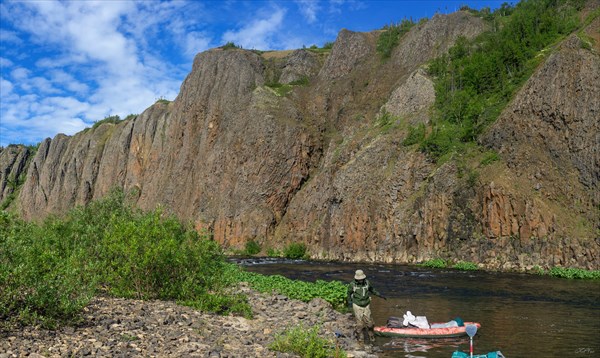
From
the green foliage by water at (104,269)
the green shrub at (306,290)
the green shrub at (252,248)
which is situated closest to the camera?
the green foliage by water at (104,269)

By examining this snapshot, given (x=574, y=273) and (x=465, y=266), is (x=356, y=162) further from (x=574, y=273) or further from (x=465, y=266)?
(x=574, y=273)

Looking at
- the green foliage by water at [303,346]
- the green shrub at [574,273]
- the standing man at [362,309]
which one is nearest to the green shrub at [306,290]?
the standing man at [362,309]

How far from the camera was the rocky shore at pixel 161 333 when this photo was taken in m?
10.9

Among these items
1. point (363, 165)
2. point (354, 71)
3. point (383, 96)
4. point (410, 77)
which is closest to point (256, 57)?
point (354, 71)

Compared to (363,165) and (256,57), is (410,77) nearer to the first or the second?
(363,165)

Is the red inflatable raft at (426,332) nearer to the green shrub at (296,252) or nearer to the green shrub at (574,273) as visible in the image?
the green shrub at (574,273)

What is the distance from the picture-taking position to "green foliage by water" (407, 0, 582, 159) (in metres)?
54.4

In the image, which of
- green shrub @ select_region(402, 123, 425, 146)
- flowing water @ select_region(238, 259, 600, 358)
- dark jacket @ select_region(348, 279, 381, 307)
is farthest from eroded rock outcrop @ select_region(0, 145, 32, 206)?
dark jacket @ select_region(348, 279, 381, 307)

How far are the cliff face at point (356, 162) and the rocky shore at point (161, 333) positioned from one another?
100ft

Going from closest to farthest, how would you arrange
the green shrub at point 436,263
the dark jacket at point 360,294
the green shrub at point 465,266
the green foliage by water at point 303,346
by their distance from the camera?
the green foliage by water at point 303,346
the dark jacket at point 360,294
the green shrub at point 465,266
the green shrub at point 436,263

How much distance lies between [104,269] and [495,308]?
59.5 ft

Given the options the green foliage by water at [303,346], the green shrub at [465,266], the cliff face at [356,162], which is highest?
the cliff face at [356,162]

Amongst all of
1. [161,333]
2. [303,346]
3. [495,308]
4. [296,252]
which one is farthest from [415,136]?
[161,333]

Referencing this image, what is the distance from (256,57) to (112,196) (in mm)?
75399
